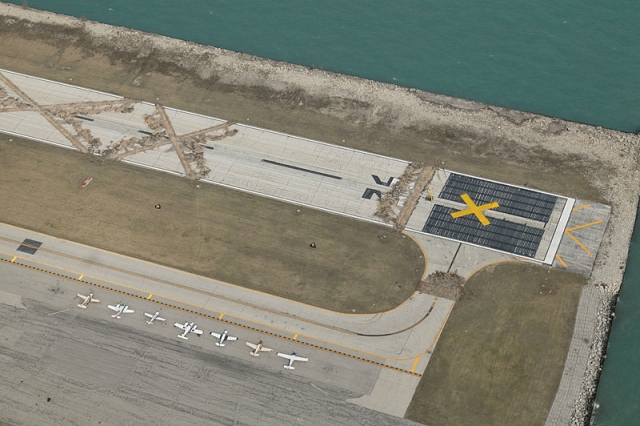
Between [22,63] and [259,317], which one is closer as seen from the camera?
[259,317]

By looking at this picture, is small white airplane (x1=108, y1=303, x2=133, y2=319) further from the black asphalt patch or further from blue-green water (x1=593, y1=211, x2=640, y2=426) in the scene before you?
blue-green water (x1=593, y1=211, x2=640, y2=426)

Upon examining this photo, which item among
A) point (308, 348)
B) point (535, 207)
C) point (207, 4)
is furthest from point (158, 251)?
point (207, 4)

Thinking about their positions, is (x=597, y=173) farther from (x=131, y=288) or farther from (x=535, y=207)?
(x=131, y=288)

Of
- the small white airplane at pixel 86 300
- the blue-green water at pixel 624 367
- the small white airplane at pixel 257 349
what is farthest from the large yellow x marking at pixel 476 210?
the small white airplane at pixel 86 300

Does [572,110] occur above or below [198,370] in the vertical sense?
above

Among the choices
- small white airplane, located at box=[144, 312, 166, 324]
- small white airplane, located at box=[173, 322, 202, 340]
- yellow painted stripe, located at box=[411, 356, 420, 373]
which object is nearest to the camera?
yellow painted stripe, located at box=[411, 356, 420, 373]

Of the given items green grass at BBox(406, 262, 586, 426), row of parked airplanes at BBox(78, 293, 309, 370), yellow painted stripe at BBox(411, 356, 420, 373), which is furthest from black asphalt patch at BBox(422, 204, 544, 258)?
row of parked airplanes at BBox(78, 293, 309, 370)

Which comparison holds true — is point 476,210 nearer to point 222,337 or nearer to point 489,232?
point 489,232
